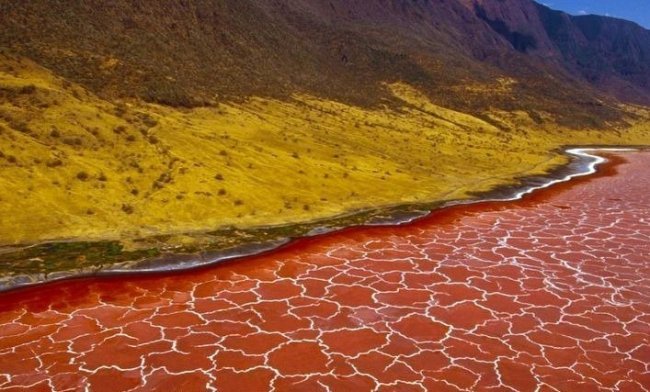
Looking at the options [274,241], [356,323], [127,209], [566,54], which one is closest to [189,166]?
[127,209]

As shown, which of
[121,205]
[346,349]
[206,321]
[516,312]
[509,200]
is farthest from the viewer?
[509,200]

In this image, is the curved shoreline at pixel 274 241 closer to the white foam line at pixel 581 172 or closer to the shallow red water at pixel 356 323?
the white foam line at pixel 581 172

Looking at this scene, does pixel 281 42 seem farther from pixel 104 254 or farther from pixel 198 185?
pixel 104 254

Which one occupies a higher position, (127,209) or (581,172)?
(127,209)

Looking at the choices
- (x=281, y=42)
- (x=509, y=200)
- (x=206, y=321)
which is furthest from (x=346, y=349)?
(x=281, y=42)

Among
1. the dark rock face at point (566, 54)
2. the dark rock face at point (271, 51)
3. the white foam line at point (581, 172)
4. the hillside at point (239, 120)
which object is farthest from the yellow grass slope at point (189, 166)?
the dark rock face at point (566, 54)

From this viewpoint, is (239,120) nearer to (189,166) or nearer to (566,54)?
(189,166)
